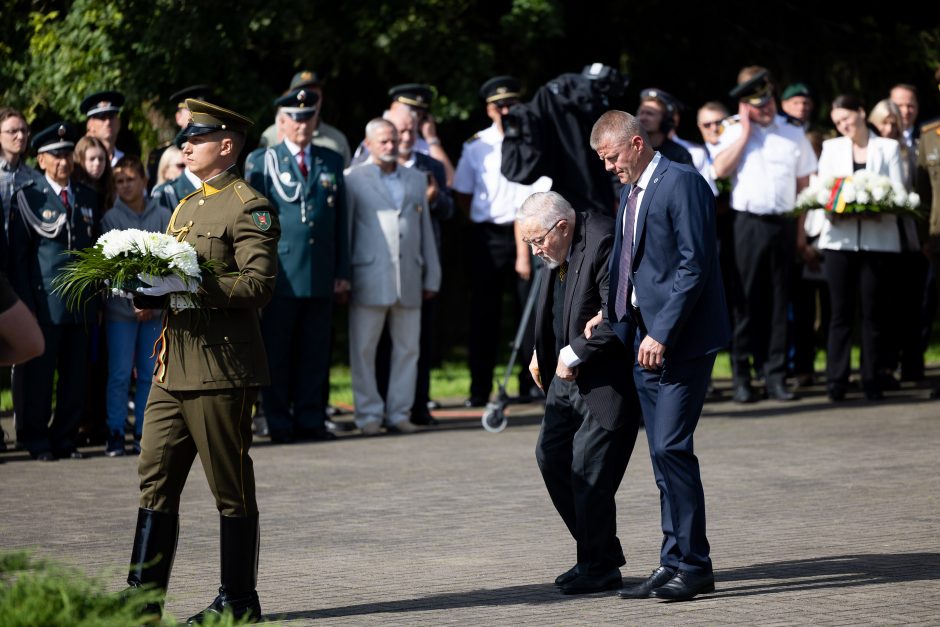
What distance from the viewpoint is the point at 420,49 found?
60.3ft

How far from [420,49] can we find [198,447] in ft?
40.0

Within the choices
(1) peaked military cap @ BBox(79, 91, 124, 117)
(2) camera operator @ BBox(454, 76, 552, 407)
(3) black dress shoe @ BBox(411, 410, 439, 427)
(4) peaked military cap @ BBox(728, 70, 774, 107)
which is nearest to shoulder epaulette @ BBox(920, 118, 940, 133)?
(4) peaked military cap @ BBox(728, 70, 774, 107)

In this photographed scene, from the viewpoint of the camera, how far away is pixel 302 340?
1280 centimetres

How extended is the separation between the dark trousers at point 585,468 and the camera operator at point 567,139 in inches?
196

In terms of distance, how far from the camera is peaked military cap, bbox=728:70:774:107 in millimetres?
14102

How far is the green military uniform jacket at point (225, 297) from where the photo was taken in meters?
6.67

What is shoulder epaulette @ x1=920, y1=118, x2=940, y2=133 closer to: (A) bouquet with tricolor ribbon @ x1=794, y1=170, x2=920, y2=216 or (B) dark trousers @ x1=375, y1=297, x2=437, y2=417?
(A) bouquet with tricolor ribbon @ x1=794, y1=170, x2=920, y2=216

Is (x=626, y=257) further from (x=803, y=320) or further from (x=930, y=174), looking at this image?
(x=803, y=320)

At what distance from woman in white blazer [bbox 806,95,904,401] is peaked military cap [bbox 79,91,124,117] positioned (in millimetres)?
5934

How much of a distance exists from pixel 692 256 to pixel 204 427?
221 centimetres

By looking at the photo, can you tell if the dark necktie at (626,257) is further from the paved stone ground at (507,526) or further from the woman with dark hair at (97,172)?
the woman with dark hair at (97,172)

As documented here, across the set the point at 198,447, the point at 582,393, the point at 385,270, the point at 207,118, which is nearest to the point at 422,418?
the point at 385,270

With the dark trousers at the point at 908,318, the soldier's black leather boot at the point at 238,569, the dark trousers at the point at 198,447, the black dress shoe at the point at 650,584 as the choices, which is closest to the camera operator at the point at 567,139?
the dark trousers at the point at 908,318

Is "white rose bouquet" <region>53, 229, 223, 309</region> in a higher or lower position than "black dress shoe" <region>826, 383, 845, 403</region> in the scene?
higher
